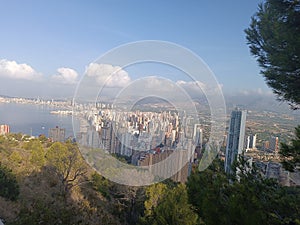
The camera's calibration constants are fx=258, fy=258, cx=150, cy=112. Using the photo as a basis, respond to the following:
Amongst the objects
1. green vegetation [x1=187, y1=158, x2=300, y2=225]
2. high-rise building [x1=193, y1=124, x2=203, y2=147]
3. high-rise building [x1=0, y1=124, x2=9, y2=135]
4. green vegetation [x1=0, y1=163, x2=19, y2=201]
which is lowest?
high-rise building [x1=0, y1=124, x2=9, y2=135]

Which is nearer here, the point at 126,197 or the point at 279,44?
the point at 279,44

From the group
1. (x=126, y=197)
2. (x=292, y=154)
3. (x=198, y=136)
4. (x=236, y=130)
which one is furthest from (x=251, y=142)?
(x=126, y=197)

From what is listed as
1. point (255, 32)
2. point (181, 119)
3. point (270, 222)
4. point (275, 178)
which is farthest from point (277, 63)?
point (181, 119)

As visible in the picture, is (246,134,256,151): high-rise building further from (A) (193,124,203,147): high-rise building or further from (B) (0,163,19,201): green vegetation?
(B) (0,163,19,201): green vegetation

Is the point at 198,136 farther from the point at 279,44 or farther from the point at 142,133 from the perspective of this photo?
the point at 279,44

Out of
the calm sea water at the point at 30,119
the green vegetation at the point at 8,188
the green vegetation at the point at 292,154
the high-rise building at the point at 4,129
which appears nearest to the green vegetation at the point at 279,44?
the green vegetation at the point at 292,154

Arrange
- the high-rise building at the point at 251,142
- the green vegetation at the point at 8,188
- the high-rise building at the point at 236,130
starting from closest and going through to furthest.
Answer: the high-rise building at the point at 251,142
the high-rise building at the point at 236,130
the green vegetation at the point at 8,188

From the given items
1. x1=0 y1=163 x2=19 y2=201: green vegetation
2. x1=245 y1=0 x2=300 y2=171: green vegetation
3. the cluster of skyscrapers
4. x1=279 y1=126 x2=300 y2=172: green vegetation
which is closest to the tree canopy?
x1=245 y1=0 x2=300 y2=171: green vegetation

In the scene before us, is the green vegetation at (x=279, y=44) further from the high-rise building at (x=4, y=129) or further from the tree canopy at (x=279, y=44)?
the high-rise building at (x=4, y=129)
